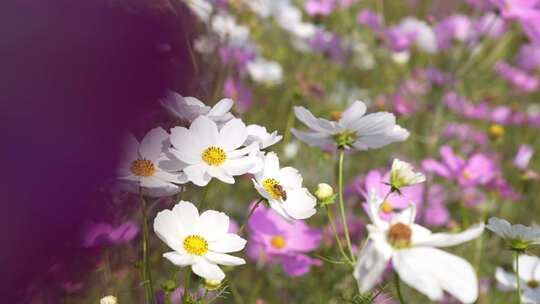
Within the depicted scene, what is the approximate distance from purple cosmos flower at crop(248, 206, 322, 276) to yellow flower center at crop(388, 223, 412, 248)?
408 mm

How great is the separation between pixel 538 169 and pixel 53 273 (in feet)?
5.18

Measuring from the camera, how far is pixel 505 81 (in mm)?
1979

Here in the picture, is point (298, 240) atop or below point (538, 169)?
atop

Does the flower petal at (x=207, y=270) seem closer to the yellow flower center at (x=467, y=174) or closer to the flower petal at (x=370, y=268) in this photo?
the flower petal at (x=370, y=268)

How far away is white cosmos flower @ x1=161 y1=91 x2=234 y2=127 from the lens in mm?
521

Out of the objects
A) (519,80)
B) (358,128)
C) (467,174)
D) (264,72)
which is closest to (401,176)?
(358,128)

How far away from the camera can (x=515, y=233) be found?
55cm

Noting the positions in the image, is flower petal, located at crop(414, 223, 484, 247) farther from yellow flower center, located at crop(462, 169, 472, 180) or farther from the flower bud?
yellow flower center, located at crop(462, 169, 472, 180)

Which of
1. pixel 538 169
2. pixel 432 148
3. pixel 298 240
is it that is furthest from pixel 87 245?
pixel 538 169

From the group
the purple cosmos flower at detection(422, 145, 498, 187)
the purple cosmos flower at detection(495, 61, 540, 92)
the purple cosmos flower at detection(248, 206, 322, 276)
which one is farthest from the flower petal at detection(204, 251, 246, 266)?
the purple cosmos flower at detection(495, 61, 540, 92)

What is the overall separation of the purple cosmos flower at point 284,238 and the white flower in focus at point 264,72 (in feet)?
2.15

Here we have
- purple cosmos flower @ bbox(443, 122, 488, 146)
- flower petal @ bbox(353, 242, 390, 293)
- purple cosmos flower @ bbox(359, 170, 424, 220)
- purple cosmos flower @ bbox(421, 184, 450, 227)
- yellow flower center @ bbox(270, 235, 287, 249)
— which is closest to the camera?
flower petal @ bbox(353, 242, 390, 293)

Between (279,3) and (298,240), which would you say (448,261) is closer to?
(298,240)

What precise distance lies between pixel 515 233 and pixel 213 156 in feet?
0.90
